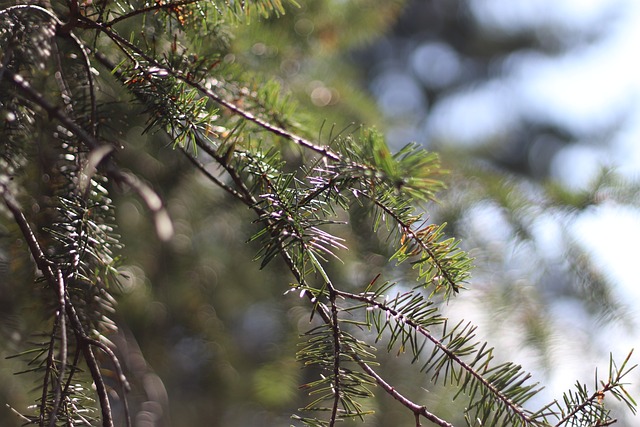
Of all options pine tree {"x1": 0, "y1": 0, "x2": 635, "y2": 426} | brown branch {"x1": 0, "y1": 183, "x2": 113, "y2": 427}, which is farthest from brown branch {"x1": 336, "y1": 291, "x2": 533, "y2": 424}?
brown branch {"x1": 0, "y1": 183, "x2": 113, "y2": 427}

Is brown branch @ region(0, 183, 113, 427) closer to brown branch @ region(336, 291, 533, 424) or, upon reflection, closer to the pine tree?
the pine tree

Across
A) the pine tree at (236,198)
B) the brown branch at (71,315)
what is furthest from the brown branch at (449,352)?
the brown branch at (71,315)

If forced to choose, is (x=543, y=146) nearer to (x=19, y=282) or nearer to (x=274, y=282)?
(x=274, y=282)

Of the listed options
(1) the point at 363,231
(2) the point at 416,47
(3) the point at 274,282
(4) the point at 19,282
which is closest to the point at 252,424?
(3) the point at 274,282

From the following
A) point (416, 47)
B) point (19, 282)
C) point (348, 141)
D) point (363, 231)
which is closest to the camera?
point (348, 141)

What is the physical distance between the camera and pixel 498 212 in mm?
819

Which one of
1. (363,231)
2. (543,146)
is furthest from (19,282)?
(543,146)

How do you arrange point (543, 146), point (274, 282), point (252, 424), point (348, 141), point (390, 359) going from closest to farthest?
1. point (348, 141)
2. point (274, 282)
3. point (390, 359)
4. point (252, 424)
5. point (543, 146)

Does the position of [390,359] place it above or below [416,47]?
below

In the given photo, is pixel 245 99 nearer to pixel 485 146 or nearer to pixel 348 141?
pixel 348 141

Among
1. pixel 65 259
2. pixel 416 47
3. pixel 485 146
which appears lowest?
pixel 65 259

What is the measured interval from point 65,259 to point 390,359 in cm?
81

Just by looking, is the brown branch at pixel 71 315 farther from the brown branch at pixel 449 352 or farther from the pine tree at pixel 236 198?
the brown branch at pixel 449 352

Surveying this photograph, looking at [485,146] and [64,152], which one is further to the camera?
[485,146]
